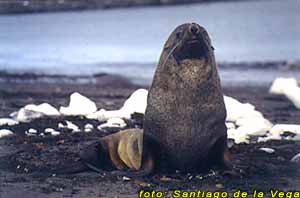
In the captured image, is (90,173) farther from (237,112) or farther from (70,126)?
(237,112)

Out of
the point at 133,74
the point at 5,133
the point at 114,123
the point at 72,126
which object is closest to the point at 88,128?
the point at 72,126

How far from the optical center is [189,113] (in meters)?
6.76

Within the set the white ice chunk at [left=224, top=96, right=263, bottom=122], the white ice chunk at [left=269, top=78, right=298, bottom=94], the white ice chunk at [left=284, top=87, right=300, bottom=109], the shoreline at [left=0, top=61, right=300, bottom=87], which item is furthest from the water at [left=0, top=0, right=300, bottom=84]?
the white ice chunk at [left=224, top=96, right=263, bottom=122]

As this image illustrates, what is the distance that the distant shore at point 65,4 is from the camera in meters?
35.9

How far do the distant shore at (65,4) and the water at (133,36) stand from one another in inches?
15.6

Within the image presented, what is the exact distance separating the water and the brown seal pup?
1045 centimetres

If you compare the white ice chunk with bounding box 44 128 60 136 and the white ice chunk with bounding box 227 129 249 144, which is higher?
the white ice chunk with bounding box 227 129 249 144

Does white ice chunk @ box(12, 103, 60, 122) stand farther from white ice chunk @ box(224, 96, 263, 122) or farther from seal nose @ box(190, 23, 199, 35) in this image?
seal nose @ box(190, 23, 199, 35)

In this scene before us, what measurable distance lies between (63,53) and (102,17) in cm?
1225

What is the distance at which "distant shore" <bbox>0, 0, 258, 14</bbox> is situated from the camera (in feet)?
118

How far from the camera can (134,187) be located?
21.2 ft

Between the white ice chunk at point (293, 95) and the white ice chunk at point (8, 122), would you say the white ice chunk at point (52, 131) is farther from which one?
the white ice chunk at point (293, 95)

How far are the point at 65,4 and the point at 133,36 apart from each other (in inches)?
411

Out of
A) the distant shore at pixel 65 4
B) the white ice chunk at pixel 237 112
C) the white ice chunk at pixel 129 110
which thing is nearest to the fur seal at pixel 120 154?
the white ice chunk at pixel 129 110
